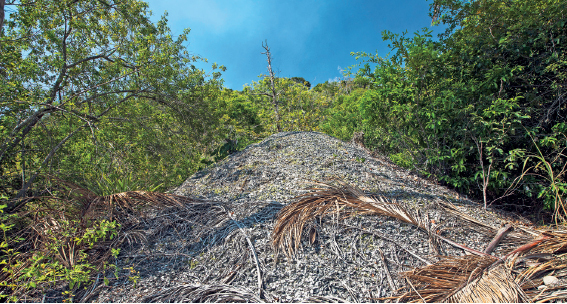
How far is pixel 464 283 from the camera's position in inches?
63.9

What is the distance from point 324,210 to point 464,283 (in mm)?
1179

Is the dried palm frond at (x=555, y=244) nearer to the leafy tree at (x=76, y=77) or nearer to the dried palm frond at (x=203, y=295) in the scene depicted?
the dried palm frond at (x=203, y=295)

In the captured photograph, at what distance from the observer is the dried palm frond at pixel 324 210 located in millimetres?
2150

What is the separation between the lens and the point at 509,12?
3.07 metres

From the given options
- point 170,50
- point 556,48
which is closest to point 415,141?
point 556,48

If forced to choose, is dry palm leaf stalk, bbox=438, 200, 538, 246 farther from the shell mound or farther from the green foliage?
the green foliage

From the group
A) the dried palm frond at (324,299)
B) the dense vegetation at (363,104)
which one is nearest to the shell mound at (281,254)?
the dried palm frond at (324,299)

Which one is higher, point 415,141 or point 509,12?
point 509,12

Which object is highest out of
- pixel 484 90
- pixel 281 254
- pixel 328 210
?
pixel 484 90

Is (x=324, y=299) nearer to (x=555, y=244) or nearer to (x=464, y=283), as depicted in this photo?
(x=464, y=283)

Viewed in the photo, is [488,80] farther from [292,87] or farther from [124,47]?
[292,87]

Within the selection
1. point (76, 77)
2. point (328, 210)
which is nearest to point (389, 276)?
point (328, 210)

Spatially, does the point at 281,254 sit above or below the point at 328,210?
below

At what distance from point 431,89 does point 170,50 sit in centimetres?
414
